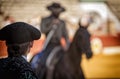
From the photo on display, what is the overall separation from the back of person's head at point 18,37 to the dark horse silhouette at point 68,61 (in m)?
2.96

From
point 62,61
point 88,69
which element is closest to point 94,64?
point 88,69

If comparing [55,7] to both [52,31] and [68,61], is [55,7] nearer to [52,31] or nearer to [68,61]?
[52,31]

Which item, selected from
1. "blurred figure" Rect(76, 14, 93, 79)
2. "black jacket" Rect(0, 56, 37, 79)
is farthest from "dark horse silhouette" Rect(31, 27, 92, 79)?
"black jacket" Rect(0, 56, 37, 79)

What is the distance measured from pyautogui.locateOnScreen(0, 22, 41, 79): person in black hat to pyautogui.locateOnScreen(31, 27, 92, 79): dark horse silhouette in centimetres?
297

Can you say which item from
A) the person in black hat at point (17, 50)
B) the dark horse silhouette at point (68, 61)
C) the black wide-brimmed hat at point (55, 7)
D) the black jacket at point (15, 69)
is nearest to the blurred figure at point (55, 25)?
the black wide-brimmed hat at point (55, 7)

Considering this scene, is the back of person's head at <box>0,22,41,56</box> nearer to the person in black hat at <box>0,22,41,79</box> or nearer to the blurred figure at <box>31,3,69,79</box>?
the person in black hat at <box>0,22,41,79</box>

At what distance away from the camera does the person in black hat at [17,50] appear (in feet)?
6.90

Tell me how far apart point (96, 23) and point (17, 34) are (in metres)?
3.32

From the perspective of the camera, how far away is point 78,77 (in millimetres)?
5430

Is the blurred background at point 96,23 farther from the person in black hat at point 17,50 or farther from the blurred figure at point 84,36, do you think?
the person in black hat at point 17,50

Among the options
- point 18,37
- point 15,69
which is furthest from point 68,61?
point 15,69

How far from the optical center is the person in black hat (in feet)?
6.90

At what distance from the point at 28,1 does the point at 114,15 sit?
1.18 meters

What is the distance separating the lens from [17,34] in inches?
88.0
